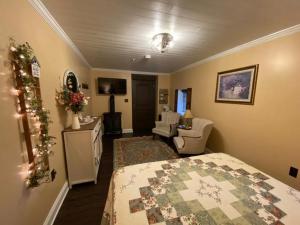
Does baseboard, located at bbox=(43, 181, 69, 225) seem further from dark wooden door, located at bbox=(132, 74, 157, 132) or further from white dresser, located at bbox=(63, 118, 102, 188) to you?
dark wooden door, located at bbox=(132, 74, 157, 132)

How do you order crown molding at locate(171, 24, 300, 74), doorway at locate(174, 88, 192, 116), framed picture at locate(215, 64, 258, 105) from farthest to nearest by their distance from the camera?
doorway at locate(174, 88, 192, 116) < framed picture at locate(215, 64, 258, 105) < crown molding at locate(171, 24, 300, 74)

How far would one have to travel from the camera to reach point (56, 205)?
161cm

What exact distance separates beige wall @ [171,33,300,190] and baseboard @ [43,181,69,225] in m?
3.02

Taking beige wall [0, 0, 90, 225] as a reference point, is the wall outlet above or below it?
below

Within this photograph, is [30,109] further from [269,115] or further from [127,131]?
[127,131]

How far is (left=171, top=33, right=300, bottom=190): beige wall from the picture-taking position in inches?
68.5

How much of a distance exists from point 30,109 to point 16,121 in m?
0.14

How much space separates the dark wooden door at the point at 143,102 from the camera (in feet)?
16.4

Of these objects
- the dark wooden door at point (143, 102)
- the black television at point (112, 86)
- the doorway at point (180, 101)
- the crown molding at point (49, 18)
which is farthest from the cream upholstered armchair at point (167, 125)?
the crown molding at point (49, 18)

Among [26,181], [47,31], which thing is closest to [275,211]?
[26,181]

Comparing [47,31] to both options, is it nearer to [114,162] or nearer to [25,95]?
[25,95]

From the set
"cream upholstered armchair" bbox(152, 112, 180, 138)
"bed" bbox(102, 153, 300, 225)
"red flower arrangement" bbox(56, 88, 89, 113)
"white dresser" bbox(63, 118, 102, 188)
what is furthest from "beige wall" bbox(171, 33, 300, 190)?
"red flower arrangement" bbox(56, 88, 89, 113)

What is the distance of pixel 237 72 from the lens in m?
2.46

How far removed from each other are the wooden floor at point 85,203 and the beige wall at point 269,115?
2.52 meters
